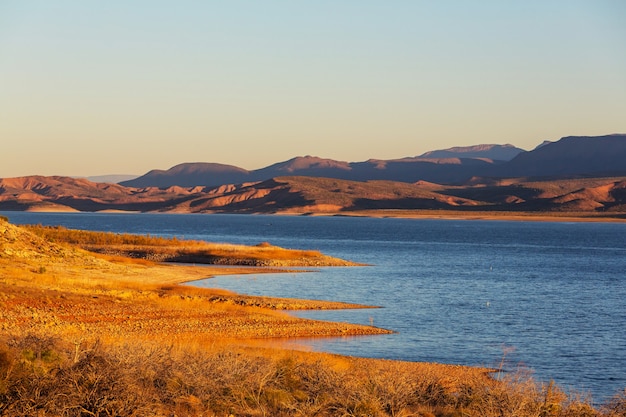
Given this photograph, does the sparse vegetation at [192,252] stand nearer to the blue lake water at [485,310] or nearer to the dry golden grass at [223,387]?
the blue lake water at [485,310]

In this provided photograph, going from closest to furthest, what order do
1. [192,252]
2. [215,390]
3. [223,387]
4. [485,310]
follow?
1. [215,390]
2. [223,387]
3. [485,310]
4. [192,252]

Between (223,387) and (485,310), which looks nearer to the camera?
(223,387)

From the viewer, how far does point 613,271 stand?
80.1 meters

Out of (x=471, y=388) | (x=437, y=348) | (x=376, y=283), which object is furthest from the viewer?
(x=376, y=283)

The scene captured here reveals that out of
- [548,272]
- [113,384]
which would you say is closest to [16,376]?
[113,384]

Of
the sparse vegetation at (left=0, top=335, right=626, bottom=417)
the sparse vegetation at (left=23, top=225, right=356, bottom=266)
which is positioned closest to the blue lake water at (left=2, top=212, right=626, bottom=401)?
the sparse vegetation at (left=23, top=225, right=356, bottom=266)

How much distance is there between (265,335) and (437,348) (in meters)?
6.19

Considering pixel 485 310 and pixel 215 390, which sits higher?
pixel 215 390

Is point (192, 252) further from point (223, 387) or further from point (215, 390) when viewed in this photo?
point (215, 390)

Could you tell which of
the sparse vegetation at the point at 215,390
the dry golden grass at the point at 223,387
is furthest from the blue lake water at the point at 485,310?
the sparse vegetation at the point at 215,390

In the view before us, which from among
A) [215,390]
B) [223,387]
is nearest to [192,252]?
[223,387]

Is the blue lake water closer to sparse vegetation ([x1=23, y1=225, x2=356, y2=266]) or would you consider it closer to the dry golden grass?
the dry golden grass

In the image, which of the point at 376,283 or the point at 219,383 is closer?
the point at 219,383

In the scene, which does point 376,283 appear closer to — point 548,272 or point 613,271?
point 548,272
